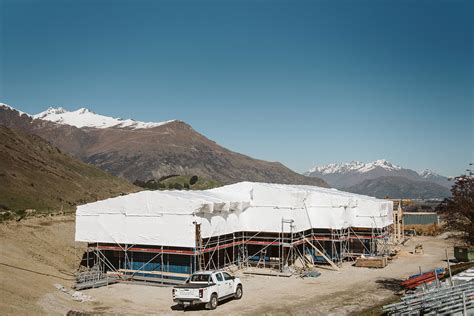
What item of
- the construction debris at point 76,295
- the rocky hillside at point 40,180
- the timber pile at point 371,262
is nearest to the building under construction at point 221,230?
the timber pile at point 371,262

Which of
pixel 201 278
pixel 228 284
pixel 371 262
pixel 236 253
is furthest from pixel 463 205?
pixel 201 278

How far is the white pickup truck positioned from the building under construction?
6.26 m

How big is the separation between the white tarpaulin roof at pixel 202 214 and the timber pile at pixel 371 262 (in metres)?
3.78

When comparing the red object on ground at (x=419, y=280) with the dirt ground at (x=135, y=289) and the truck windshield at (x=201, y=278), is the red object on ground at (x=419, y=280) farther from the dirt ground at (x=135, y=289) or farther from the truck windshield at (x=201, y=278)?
the truck windshield at (x=201, y=278)

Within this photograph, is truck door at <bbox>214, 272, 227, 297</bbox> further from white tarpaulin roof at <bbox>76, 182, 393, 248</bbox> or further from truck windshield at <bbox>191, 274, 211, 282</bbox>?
white tarpaulin roof at <bbox>76, 182, 393, 248</bbox>

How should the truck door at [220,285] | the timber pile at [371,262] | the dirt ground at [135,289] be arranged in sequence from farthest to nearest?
1. the timber pile at [371,262]
2. the truck door at [220,285]
3. the dirt ground at [135,289]

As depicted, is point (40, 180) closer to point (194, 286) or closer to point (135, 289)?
point (135, 289)

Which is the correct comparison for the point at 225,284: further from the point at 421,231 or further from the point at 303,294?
the point at 421,231

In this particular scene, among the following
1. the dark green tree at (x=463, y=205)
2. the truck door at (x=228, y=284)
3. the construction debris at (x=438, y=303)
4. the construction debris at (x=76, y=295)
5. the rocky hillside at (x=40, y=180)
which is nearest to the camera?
the construction debris at (x=438, y=303)

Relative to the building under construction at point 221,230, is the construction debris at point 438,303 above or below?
below

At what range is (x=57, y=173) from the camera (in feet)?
294

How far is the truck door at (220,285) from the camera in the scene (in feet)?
78.4

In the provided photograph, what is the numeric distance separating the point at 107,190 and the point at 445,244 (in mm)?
64090

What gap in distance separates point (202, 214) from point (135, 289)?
260 inches
